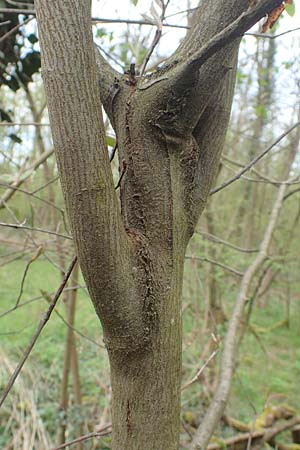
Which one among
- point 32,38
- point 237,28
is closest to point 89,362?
point 32,38

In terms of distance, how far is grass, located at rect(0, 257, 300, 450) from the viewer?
12.3 ft

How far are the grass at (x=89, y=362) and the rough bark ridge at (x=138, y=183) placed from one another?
2304mm

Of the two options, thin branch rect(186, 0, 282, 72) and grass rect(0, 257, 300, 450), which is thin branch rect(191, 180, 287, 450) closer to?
thin branch rect(186, 0, 282, 72)

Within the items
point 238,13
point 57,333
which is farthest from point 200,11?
point 57,333

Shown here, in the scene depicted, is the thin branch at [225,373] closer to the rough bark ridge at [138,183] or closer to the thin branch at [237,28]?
the rough bark ridge at [138,183]

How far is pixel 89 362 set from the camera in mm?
5238

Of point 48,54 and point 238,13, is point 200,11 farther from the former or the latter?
point 48,54

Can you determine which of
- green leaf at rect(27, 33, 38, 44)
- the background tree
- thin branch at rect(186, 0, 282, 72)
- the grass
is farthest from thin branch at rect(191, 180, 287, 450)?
the grass

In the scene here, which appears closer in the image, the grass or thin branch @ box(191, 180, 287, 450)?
thin branch @ box(191, 180, 287, 450)

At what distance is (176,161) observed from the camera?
2.74 feet

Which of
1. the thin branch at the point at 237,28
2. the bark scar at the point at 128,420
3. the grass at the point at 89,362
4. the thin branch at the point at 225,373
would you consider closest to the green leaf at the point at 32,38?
the thin branch at the point at 225,373

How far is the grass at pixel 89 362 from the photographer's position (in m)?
3.74

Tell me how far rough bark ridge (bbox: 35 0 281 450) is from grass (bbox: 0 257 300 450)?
230 cm

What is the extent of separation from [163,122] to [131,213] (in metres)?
0.18
